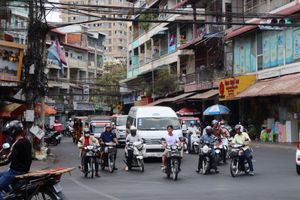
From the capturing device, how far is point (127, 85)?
261ft

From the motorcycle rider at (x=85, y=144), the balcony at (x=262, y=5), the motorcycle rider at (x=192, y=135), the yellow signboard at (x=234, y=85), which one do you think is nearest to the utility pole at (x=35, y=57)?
the motorcycle rider at (x=85, y=144)

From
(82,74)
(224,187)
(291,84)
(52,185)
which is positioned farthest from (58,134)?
(82,74)

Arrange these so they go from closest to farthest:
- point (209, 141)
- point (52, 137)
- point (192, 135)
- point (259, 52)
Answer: point (209, 141) < point (192, 135) < point (259, 52) < point (52, 137)

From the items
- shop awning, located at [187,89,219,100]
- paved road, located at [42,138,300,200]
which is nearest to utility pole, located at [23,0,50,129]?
paved road, located at [42,138,300,200]

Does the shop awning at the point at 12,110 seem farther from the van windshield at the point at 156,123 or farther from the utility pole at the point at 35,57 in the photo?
the van windshield at the point at 156,123

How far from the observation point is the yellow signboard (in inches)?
1510

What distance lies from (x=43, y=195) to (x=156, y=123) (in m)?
15.2

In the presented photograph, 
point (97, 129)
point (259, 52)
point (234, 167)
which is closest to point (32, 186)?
point (234, 167)

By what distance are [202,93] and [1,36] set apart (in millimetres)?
20008

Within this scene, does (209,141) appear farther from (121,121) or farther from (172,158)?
(121,121)

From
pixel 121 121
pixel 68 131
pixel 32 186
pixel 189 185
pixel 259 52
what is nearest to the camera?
pixel 32 186

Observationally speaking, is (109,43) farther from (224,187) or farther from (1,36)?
(224,187)

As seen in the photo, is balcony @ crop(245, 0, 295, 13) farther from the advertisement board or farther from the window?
A: the advertisement board

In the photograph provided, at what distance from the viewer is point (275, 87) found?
32.7 metres
